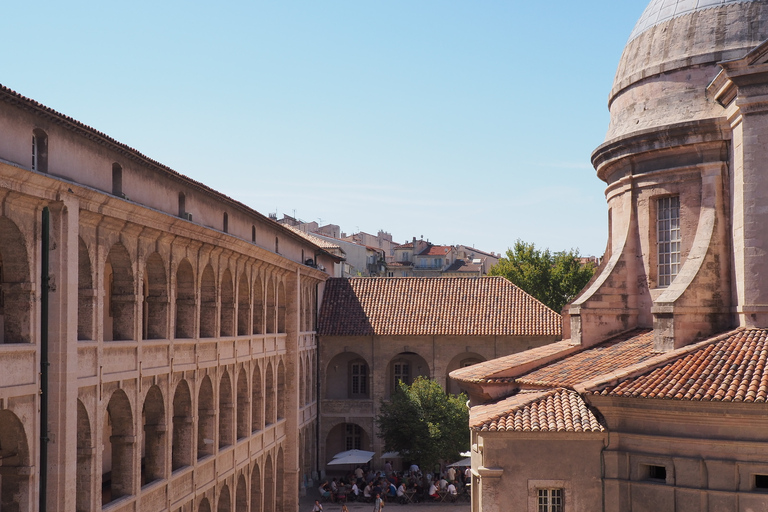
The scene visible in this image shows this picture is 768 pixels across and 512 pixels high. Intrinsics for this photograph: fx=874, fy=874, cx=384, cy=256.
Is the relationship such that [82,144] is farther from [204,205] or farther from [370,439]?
[370,439]

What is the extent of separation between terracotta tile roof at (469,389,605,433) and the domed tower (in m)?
3.56

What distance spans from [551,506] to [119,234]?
1189 centimetres

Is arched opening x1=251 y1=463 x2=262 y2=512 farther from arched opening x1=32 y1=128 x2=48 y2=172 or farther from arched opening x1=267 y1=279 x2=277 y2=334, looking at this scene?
→ arched opening x1=32 y1=128 x2=48 y2=172

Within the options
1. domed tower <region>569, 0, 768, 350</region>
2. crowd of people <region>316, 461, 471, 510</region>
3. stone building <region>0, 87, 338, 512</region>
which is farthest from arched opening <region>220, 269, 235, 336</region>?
crowd of people <region>316, 461, 471, 510</region>

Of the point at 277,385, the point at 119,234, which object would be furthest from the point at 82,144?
the point at 277,385

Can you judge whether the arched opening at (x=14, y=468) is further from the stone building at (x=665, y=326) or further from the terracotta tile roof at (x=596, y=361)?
the terracotta tile roof at (x=596, y=361)

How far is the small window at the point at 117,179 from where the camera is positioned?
67.5 feet

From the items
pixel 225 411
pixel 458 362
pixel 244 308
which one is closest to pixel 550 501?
pixel 225 411

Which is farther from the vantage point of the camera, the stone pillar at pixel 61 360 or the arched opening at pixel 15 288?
the stone pillar at pixel 61 360

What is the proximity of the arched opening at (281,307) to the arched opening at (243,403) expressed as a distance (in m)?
6.21

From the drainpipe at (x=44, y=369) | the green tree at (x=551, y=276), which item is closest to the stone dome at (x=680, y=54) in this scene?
the drainpipe at (x=44, y=369)

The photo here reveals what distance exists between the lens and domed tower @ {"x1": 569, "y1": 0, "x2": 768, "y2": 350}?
22719mm

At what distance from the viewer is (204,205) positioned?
27.3m

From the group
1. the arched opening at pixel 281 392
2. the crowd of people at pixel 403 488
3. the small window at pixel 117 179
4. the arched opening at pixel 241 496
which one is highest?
the small window at pixel 117 179
